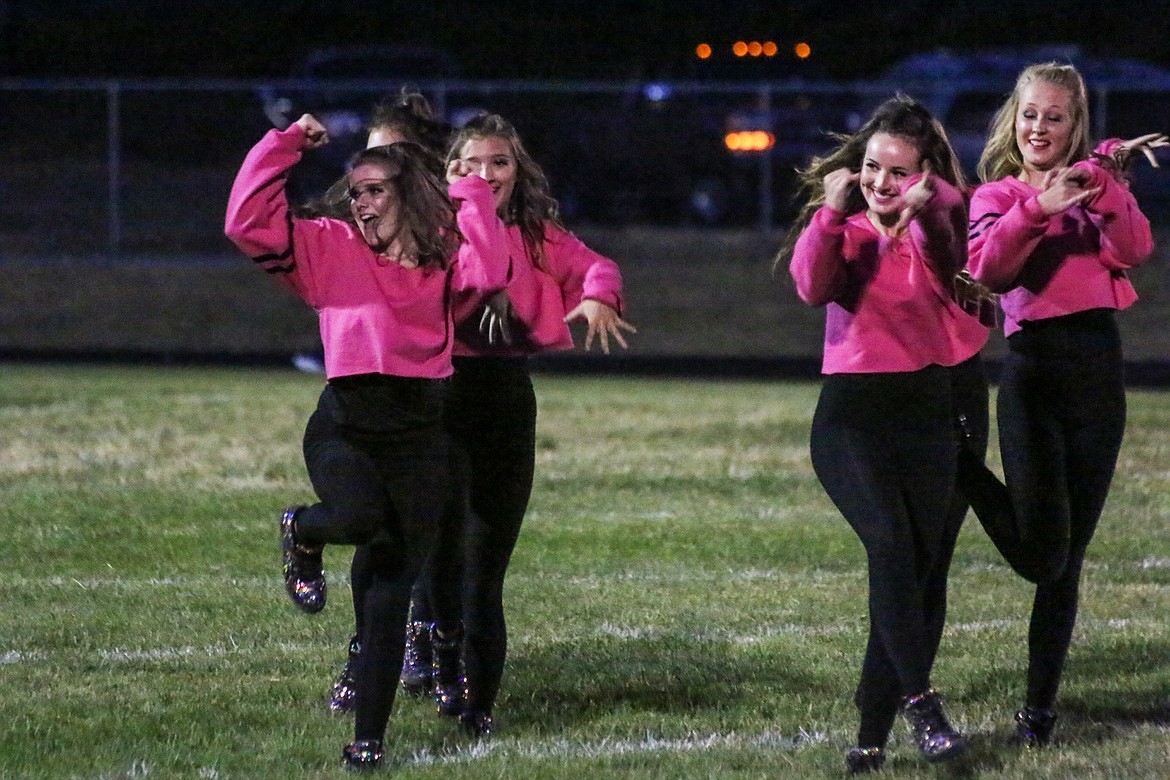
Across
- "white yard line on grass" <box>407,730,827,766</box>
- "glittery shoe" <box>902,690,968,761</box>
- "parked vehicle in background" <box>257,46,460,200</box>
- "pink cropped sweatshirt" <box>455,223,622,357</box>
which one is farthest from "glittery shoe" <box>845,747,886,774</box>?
"parked vehicle in background" <box>257,46,460,200</box>

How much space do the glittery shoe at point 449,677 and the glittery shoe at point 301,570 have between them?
548 millimetres

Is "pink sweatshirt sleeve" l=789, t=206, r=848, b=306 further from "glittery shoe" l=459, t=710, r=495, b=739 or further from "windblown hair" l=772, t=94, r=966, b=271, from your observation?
"glittery shoe" l=459, t=710, r=495, b=739

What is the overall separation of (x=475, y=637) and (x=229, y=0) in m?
30.4

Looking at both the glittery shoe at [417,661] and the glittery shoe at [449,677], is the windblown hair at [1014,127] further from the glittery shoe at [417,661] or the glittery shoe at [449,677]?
the glittery shoe at [417,661]

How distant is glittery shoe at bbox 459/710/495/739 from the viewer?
535 centimetres

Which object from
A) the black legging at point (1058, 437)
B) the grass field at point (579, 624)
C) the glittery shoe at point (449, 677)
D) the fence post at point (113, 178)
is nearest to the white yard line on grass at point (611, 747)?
the grass field at point (579, 624)

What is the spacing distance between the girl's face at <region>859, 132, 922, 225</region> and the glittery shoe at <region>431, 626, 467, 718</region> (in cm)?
177

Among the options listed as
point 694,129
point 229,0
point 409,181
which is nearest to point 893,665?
point 409,181

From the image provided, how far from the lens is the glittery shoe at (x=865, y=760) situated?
191 inches

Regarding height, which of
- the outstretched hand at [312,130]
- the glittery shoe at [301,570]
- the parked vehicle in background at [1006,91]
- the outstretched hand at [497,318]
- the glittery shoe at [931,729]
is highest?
the parked vehicle in background at [1006,91]

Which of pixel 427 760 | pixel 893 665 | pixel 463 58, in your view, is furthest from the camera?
pixel 463 58

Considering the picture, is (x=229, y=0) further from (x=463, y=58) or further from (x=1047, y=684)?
(x=1047, y=684)

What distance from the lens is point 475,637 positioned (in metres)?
5.35

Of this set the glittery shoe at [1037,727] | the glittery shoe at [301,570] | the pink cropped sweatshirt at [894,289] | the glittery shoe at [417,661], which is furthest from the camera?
the glittery shoe at [417,661]
